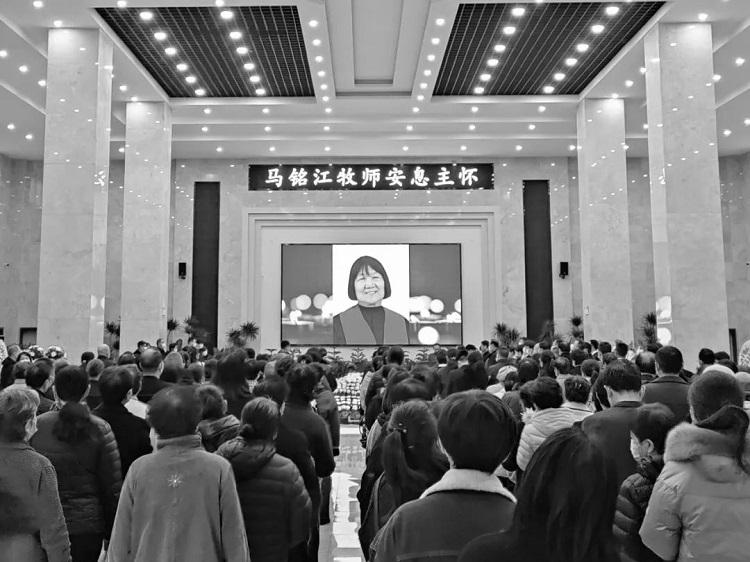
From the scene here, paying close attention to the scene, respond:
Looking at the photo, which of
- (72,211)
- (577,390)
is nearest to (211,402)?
(577,390)

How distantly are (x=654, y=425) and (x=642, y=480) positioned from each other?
8.1 inches

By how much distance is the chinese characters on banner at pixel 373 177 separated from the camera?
20.7 m

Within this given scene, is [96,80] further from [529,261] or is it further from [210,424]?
[529,261]

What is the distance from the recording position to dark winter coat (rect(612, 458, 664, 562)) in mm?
2605

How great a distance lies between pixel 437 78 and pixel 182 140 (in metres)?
7.09

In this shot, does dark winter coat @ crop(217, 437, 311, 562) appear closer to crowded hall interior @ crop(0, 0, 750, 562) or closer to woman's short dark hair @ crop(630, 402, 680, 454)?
crowded hall interior @ crop(0, 0, 750, 562)

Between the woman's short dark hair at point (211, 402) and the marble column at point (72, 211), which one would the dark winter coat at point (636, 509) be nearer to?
the woman's short dark hair at point (211, 402)

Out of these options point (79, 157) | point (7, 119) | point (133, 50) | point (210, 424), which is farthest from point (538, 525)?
point (7, 119)

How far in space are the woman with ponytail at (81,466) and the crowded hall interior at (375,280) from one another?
0.01 meters

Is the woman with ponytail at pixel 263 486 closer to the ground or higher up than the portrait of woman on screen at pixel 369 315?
closer to the ground

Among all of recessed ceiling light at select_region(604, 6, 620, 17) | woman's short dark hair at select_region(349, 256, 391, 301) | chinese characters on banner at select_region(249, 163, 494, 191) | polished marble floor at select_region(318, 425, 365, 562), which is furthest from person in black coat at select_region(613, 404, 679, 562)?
chinese characters on banner at select_region(249, 163, 494, 191)

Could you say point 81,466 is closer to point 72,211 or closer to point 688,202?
point 72,211

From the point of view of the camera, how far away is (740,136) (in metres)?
18.9

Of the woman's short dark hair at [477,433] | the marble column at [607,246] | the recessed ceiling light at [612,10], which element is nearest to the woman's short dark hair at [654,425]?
the woman's short dark hair at [477,433]
